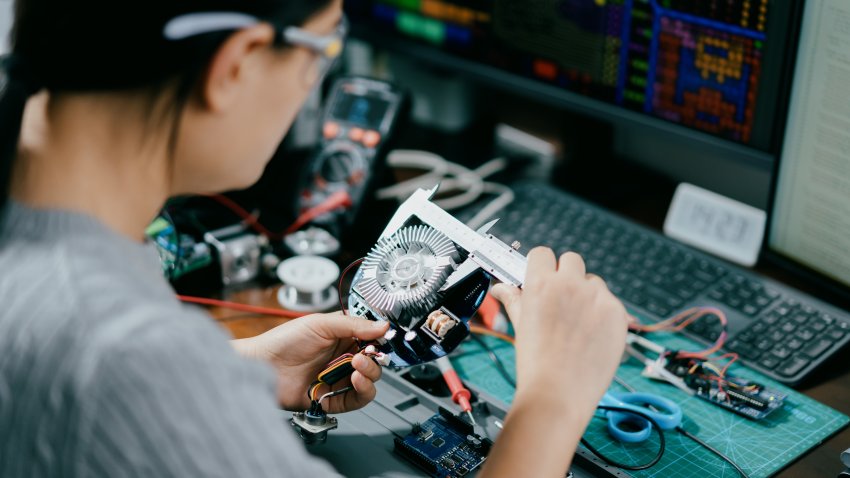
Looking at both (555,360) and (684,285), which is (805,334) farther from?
(555,360)

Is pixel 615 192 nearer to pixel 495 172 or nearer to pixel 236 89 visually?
pixel 495 172

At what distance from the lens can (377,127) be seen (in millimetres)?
1304

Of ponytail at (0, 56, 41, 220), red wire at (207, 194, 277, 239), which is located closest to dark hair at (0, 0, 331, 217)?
ponytail at (0, 56, 41, 220)

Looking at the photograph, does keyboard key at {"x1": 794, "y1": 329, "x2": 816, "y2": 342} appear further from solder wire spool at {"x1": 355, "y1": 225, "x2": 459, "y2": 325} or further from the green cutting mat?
solder wire spool at {"x1": 355, "y1": 225, "x2": 459, "y2": 325}

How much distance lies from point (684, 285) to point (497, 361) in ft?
0.87

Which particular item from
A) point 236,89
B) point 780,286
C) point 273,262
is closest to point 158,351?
point 236,89

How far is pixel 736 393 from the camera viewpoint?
0.93 meters

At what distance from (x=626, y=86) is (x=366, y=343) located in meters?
0.58

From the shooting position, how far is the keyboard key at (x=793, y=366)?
958 millimetres

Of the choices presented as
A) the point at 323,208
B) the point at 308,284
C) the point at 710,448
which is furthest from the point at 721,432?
the point at 323,208

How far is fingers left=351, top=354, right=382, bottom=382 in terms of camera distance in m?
0.86

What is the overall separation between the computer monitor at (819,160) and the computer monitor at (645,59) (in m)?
0.02

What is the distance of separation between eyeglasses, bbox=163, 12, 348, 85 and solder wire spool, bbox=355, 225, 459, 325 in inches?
8.9

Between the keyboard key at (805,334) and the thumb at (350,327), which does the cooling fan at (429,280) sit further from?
the keyboard key at (805,334)
